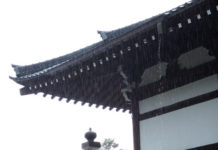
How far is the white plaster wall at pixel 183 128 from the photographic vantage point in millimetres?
5645

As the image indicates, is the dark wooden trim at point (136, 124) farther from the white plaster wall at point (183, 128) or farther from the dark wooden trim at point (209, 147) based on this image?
the dark wooden trim at point (209, 147)

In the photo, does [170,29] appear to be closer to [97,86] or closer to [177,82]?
[177,82]

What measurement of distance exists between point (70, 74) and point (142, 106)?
147 centimetres

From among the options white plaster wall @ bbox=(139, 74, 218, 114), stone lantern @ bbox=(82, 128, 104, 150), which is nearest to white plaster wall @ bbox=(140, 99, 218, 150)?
white plaster wall @ bbox=(139, 74, 218, 114)

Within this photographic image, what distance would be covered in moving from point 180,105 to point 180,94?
0.20 metres

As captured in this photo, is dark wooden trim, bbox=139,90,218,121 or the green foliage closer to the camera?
dark wooden trim, bbox=139,90,218,121

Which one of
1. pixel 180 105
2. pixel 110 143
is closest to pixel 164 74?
pixel 180 105

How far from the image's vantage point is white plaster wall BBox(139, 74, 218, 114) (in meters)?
5.79

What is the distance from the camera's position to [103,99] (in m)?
8.16

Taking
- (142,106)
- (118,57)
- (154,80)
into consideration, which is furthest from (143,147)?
(118,57)

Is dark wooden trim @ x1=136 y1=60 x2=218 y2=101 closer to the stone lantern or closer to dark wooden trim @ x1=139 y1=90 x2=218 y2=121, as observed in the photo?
dark wooden trim @ x1=139 y1=90 x2=218 y2=121

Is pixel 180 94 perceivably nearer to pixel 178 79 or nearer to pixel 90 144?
pixel 178 79

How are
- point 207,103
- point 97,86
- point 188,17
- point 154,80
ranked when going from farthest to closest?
point 97,86 < point 154,80 < point 207,103 < point 188,17

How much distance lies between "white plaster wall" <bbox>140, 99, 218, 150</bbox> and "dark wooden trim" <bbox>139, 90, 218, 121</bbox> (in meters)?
0.05
